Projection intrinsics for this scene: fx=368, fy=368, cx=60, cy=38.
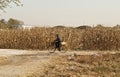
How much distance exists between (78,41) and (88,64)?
16.5 m

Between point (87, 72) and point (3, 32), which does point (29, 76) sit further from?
point (3, 32)

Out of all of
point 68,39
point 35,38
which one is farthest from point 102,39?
point 35,38

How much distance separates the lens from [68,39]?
3762 cm

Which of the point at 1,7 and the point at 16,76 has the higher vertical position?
the point at 1,7

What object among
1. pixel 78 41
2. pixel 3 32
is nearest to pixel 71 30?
pixel 78 41

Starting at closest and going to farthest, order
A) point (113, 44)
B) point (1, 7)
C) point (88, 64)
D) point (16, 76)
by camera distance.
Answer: point (16, 76) < point (88, 64) < point (1, 7) < point (113, 44)

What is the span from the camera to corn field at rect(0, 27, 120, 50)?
37.2 meters

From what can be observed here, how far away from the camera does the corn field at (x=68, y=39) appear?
3722cm

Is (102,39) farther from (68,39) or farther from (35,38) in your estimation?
(35,38)

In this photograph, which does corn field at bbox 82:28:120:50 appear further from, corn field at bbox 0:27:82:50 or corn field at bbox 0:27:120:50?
corn field at bbox 0:27:82:50

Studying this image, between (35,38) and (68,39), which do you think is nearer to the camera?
(68,39)

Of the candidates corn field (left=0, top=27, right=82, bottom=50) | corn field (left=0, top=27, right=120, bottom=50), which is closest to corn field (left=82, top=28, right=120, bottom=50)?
corn field (left=0, top=27, right=120, bottom=50)

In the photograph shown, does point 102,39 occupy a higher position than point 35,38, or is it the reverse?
point 35,38

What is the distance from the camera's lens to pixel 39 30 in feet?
126
